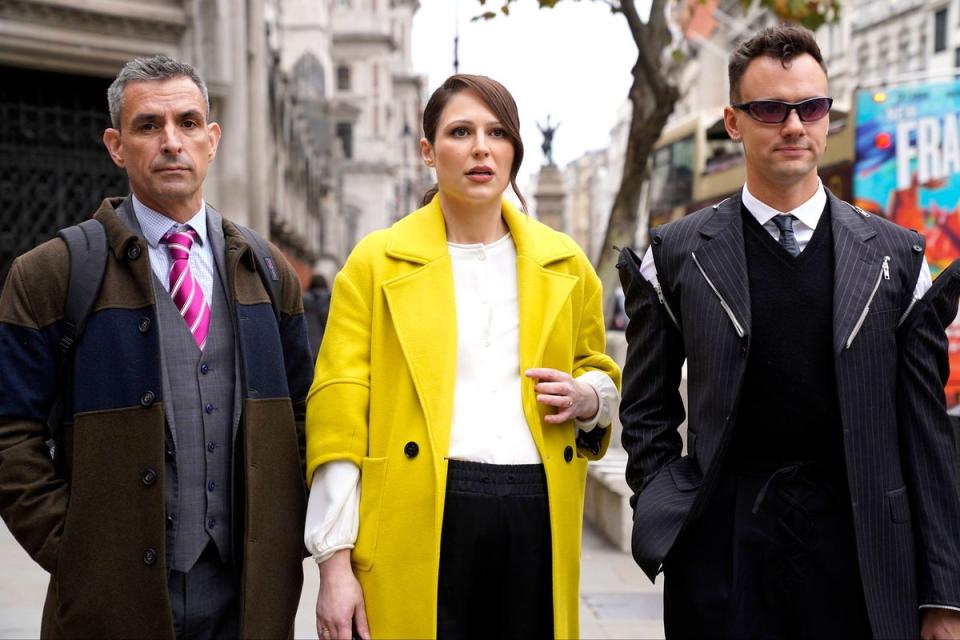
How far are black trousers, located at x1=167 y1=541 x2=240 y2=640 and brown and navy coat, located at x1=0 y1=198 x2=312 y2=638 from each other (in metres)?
0.07

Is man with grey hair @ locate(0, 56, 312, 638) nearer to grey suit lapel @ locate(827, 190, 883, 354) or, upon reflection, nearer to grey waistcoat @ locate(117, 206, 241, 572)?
grey waistcoat @ locate(117, 206, 241, 572)

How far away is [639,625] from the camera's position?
21.7 ft

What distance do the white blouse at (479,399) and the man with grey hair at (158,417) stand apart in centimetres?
17

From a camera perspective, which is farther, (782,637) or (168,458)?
(168,458)

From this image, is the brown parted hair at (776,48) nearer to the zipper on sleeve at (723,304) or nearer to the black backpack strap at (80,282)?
the zipper on sleeve at (723,304)

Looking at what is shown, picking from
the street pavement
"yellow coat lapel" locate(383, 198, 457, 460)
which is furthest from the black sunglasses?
the street pavement

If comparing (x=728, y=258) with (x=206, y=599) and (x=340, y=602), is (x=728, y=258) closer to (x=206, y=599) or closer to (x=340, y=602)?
(x=340, y=602)

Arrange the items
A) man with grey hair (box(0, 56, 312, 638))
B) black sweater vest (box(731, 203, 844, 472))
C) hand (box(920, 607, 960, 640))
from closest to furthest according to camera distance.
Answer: hand (box(920, 607, 960, 640)), black sweater vest (box(731, 203, 844, 472)), man with grey hair (box(0, 56, 312, 638))

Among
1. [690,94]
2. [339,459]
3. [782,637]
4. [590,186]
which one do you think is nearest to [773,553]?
[782,637]

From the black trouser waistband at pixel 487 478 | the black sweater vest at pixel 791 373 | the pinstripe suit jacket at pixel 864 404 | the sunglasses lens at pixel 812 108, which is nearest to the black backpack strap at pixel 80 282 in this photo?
the black trouser waistband at pixel 487 478

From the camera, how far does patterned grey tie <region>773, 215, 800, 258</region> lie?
10.00ft

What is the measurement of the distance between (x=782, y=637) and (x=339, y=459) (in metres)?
1.22

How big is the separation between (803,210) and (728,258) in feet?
0.75

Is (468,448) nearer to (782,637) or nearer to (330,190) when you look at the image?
(782,637)
